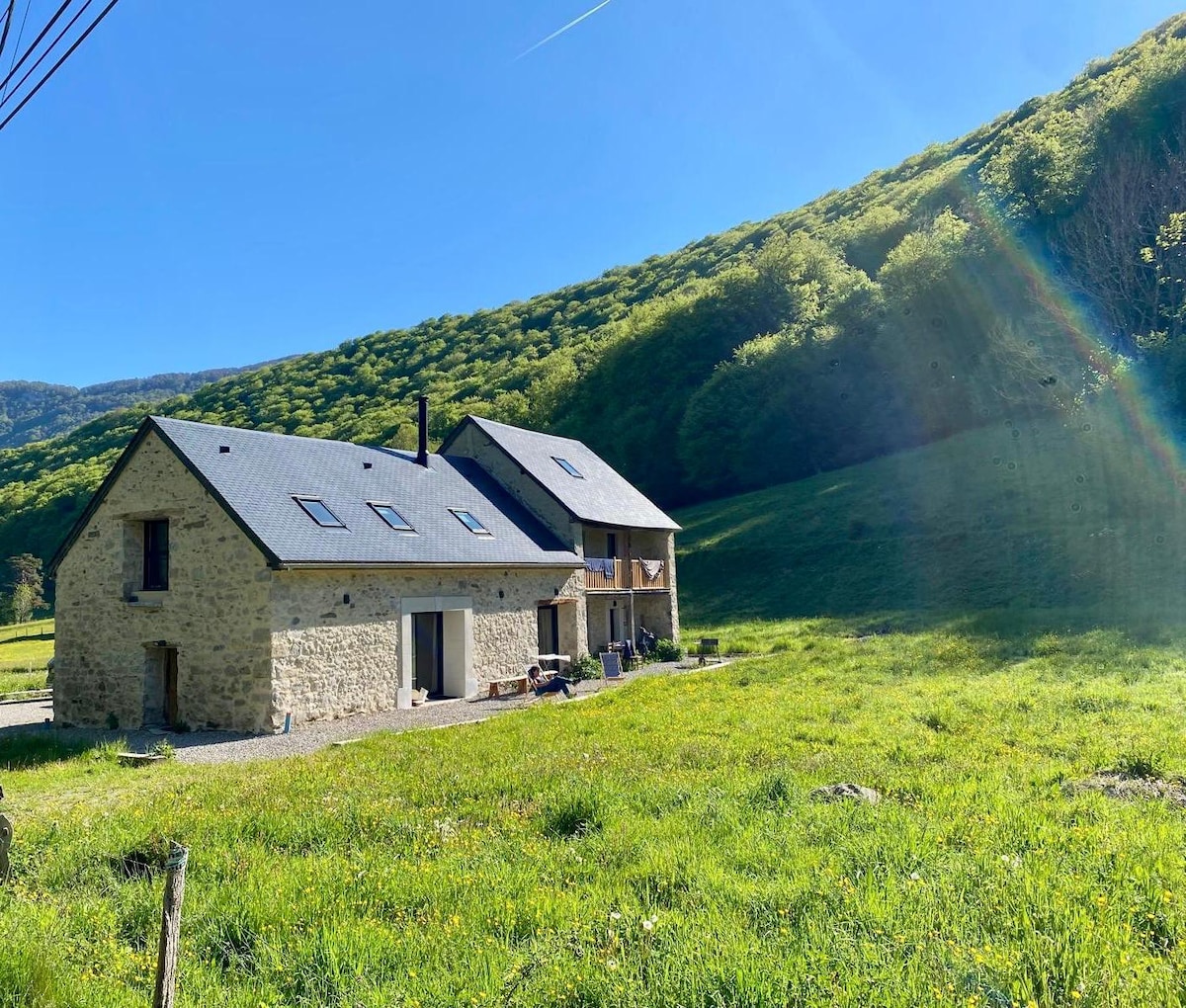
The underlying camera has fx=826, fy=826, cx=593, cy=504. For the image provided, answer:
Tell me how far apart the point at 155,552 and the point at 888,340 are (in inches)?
1646

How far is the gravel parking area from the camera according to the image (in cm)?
1342

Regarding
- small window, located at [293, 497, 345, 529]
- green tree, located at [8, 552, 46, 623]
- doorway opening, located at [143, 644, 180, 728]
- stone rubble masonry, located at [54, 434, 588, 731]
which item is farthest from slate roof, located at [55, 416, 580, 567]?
green tree, located at [8, 552, 46, 623]

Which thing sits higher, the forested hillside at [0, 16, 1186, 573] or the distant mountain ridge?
the distant mountain ridge

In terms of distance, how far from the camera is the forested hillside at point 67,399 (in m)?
171

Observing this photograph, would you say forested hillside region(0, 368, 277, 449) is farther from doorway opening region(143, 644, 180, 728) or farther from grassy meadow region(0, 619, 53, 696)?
doorway opening region(143, 644, 180, 728)

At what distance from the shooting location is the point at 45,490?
228ft

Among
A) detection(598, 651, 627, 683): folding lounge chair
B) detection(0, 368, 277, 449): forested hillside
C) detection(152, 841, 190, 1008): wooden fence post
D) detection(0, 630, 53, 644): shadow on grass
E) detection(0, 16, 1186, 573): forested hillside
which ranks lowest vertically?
detection(0, 630, 53, 644): shadow on grass

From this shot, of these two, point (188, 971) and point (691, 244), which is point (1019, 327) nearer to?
point (188, 971)

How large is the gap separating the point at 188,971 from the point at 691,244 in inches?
4680

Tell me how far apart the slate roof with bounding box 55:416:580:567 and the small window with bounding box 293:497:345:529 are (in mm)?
168

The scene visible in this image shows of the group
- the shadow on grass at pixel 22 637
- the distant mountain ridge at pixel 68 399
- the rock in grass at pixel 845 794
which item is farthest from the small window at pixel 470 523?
the distant mountain ridge at pixel 68 399

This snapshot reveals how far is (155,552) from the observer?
17.6m

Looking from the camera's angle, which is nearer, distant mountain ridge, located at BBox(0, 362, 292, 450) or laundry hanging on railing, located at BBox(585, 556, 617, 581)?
laundry hanging on railing, located at BBox(585, 556, 617, 581)

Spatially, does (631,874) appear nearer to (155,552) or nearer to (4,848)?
(4,848)
